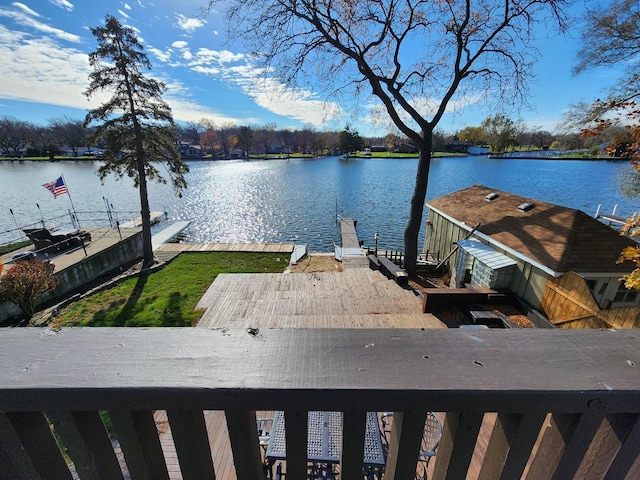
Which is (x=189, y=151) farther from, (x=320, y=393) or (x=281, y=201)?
(x=320, y=393)

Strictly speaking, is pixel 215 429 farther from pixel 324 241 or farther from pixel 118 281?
pixel 324 241

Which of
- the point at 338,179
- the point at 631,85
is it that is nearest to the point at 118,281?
the point at 631,85

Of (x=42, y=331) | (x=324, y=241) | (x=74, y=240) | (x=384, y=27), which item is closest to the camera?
(x=42, y=331)

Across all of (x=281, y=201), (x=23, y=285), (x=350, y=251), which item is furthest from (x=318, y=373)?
(x=281, y=201)

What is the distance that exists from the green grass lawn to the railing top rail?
7.99 m

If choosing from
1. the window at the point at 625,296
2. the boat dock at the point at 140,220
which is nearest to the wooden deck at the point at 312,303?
the window at the point at 625,296

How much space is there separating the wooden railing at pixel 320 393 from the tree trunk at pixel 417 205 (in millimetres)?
11172

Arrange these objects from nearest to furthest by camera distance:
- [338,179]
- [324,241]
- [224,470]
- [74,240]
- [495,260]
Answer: [224,470] < [495,260] < [74,240] < [324,241] < [338,179]

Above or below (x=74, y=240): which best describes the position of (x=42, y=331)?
above

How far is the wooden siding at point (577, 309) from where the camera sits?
6.13 metres

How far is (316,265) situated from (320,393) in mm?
14718

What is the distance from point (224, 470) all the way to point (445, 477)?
9.95 ft

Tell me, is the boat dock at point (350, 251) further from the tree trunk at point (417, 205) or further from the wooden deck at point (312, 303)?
the wooden deck at point (312, 303)

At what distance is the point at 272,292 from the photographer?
9.62 metres
